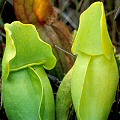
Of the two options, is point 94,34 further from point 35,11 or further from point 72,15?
point 72,15

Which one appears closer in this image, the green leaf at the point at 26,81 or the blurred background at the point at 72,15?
the green leaf at the point at 26,81

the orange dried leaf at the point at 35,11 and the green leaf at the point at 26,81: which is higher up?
the orange dried leaf at the point at 35,11

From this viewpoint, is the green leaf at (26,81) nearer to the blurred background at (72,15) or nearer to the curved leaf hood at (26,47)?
the curved leaf hood at (26,47)

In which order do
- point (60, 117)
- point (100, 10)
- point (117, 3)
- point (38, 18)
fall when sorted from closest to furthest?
1. point (100, 10)
2. point (60, 117)
3. point (38, 18)
4. point (117, 3)

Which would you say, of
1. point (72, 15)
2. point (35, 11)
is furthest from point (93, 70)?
point (72, 15)

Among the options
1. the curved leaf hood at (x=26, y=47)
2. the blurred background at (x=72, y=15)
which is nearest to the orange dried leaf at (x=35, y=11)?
the blurred background at (x=72, y=15)

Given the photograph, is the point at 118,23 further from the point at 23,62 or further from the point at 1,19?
the point at 1,19

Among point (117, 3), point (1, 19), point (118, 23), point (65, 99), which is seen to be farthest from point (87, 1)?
point (65, 99)

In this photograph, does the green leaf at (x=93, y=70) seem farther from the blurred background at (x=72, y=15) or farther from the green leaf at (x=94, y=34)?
the blurred background at (x=72, y=15)

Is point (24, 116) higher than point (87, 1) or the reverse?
the reverse
